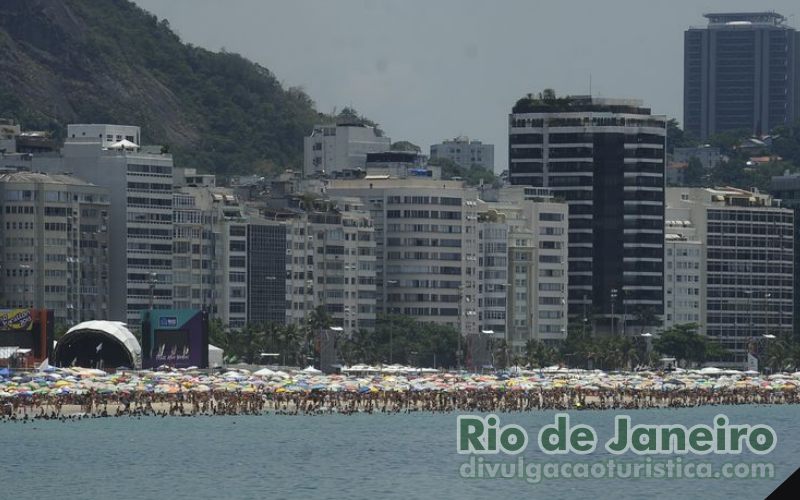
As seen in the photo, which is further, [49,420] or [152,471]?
[49,420]

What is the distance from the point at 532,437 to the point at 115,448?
31.9m

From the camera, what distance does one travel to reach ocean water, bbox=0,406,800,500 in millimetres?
133125

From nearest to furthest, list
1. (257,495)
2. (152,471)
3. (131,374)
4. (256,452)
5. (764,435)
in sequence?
(257,495), (152,471), (256,452), (764,435), (131,374)

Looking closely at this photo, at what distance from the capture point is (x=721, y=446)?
168625 mm

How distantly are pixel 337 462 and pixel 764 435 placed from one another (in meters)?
37.4

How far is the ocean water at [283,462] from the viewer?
5241 inches

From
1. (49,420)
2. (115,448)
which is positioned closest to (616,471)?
(115,448)

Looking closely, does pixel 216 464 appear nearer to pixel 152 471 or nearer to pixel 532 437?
pixel 152 471

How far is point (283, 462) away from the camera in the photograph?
151625mm

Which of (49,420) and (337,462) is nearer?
(337,462)

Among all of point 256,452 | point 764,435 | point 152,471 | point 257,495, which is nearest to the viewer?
point 257,495

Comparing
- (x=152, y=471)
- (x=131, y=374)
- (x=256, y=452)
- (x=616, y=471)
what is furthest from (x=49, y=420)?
(x=616, y=471)

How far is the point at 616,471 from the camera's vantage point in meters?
146

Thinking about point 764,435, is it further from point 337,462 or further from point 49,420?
point 49,420
